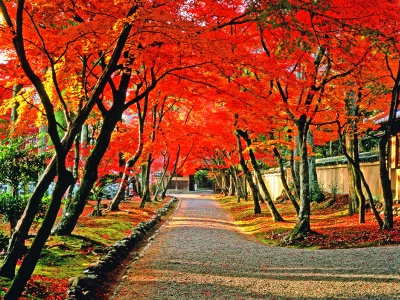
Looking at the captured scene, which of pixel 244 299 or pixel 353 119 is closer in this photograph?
pixel 244 299

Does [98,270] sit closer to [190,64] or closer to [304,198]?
[190,64]

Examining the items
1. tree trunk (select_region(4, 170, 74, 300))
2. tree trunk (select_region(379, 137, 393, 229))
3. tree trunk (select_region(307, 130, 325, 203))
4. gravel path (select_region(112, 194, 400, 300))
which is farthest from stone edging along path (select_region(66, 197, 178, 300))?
tree trunk (select_region(307, 130, 325, 203))

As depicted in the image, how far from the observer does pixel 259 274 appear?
8.18m

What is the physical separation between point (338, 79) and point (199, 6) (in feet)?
16.2

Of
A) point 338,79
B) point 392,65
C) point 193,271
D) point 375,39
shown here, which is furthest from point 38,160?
point 392,65

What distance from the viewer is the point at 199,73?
13.1 m

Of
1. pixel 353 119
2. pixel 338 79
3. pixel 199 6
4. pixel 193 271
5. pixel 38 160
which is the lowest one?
pixel 193 271

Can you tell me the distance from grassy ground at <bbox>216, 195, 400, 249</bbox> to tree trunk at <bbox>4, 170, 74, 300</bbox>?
831 centimetres

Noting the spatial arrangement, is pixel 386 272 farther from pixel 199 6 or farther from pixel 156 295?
Answer: pixel 199 6

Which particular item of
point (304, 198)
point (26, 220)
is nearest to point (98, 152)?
point (26, 220)

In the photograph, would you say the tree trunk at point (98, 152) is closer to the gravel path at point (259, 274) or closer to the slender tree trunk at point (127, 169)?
the gravel path at point (259, 274)

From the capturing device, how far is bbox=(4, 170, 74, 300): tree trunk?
211 inches

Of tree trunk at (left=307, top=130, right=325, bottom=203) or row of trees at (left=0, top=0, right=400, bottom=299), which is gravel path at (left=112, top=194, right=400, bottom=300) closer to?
row of trees at (left=0, top=0, right=400, bottom=299)

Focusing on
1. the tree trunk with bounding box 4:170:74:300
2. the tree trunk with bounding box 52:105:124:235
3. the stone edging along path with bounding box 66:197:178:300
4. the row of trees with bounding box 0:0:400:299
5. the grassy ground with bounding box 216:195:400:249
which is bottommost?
the grassy ground with bounding box 216:195:400:249
